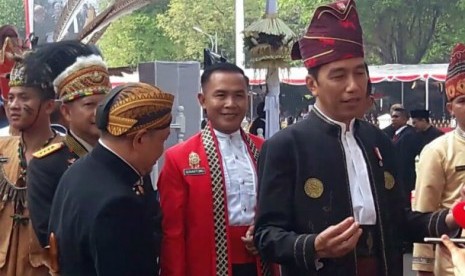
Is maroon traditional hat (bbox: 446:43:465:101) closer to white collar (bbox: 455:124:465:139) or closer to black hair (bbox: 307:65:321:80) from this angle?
white collar (bbox: 455:124:465:139)

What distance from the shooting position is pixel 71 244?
116 inches

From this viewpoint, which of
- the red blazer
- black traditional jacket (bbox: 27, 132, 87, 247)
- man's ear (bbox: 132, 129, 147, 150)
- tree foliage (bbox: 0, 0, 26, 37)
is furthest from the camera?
tree foliage (bbox: 0, 0, 26, 37)

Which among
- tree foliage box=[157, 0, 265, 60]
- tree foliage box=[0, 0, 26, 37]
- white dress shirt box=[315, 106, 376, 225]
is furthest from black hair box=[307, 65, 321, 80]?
tree foliage box=[0, 0, 26, 37]

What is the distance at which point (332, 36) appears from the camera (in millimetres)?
3324

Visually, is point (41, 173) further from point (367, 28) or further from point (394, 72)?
point (367, 28)

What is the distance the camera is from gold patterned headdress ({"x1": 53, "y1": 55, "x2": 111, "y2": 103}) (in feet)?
13.2

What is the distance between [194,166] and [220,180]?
145mm

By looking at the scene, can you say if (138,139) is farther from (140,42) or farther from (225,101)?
(140,42)

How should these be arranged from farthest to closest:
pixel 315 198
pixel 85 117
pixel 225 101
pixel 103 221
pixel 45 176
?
1. pixel 225 101
2. pixel 85 117
3. pixel 45 176
4. pixel 315 198
5. pixel 103 221

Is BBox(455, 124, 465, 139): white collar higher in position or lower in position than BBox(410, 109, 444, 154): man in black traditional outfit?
higher

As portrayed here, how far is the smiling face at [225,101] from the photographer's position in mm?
4359

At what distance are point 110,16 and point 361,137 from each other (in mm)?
2593

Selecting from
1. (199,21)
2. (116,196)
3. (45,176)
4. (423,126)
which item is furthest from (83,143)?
(199,21)

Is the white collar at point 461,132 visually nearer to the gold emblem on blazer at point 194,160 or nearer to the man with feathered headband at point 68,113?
the gold emblem on blazer at point 194,160
